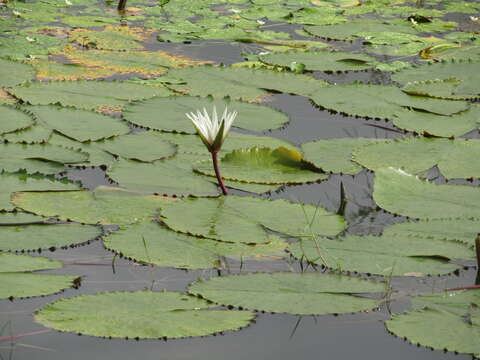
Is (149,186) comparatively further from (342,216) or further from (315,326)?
(315,326)

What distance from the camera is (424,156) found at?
3.09 m

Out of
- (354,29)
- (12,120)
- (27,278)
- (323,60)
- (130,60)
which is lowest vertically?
(27,278)

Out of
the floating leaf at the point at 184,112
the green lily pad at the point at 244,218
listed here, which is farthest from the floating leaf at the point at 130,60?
the green lily pad at the point at 244,218

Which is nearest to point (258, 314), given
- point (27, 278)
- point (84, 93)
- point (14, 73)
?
point (27, 278)

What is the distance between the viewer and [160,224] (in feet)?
8.30

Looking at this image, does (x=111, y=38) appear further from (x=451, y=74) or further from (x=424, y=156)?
(x=424, y=156)

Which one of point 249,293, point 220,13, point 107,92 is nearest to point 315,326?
point 249,293

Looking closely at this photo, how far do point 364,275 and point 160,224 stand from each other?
63 centimetres

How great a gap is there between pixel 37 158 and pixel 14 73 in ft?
3.78

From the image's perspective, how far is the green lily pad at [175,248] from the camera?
2311mm

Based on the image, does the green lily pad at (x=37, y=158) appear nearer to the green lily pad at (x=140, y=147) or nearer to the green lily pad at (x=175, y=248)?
the green lily pad at (x=140, y=147)

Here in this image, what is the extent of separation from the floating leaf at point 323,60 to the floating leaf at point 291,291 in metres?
2.21

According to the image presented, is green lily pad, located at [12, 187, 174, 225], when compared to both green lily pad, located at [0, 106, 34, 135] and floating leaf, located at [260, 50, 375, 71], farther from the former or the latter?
floating leaf, located at [260, 50, 375, 71]

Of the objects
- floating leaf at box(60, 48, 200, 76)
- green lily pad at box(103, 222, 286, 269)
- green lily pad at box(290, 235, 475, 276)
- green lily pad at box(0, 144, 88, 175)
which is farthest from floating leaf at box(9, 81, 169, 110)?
green lily pad at box(290, 235, 475, 276)
